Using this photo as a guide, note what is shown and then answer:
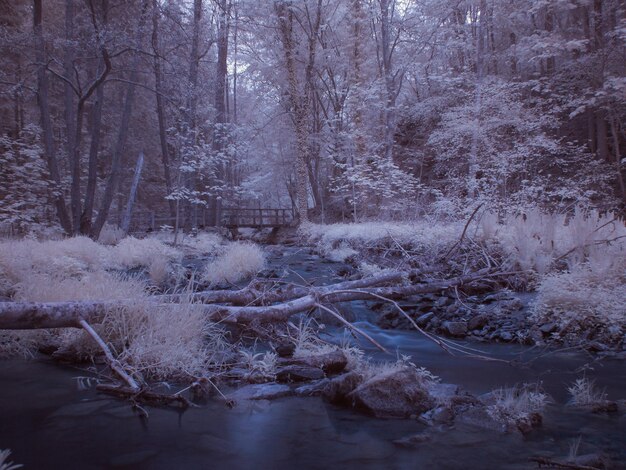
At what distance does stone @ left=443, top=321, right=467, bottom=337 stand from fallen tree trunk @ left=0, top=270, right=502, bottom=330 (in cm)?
71

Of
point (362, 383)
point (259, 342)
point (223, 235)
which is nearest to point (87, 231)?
point (223, 235)

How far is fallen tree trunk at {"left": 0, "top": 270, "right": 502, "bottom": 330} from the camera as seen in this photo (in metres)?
3.42

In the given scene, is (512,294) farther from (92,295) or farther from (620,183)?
(620,183)

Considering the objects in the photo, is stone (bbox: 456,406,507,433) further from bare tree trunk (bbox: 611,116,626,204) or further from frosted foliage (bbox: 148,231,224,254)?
bare tree trunk (bbox: 611,116,626,204)

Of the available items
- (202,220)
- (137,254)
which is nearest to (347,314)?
(137,254)

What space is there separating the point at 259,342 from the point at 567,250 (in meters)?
5.49

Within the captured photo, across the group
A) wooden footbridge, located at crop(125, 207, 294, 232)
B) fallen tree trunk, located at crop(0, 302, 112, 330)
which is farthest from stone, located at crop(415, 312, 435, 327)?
wooden footbridge, located at crop(125, 207, 294, 232)

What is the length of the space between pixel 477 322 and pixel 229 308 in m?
3.58

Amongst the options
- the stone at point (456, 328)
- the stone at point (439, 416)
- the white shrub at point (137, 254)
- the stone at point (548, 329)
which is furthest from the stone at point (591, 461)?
the white shrub at point (137, 254)

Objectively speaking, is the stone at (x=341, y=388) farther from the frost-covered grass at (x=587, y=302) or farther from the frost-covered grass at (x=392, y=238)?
the frost-covered grass at (x=392, y=238)

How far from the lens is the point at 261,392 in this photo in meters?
3.71

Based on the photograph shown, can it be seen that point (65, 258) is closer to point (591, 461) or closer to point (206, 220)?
point (591, 461)

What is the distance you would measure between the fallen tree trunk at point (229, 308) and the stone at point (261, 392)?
87 centimetres

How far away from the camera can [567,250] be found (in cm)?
722
